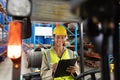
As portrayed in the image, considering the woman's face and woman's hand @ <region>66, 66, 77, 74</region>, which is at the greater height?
the woman's face

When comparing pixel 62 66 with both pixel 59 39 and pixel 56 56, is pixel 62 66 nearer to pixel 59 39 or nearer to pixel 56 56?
pixel 56 56

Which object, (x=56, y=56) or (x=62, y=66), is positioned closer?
(x=62, y=66)

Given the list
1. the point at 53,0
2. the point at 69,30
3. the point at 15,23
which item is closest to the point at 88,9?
the point at 15,23

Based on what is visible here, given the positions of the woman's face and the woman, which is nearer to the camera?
the woman

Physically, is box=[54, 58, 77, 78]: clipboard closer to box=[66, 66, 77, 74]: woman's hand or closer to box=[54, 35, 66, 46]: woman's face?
box=[66, 66, 77, 74]: woman's hand

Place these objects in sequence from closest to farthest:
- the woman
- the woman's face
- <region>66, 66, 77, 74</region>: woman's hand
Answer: <region>66, 66, 77, 74</region>: woman's hand < the woman < the woman's face

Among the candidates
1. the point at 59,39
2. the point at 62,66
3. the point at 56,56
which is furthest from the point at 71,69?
the point at 59,39

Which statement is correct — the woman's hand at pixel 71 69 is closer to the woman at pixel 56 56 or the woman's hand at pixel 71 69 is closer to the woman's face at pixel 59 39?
the woman at pixel 56 56

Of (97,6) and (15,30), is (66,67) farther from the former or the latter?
(97,6)

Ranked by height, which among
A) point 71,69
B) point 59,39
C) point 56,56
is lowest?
point 71,69

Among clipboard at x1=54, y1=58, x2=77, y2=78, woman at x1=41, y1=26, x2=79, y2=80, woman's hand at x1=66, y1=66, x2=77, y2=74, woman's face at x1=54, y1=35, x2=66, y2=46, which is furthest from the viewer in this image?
woman's face at x1=54, y1=35, x2=66, y2=46


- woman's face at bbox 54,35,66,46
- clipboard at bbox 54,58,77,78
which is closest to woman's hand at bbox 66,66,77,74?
clipboard at bbox 54,58,77,78

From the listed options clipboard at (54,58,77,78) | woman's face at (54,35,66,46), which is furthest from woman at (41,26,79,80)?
clipboard at (54,58,77,78)

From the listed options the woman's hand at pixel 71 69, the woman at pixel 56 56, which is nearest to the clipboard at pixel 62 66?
the woman's hand at pixel 71 69
